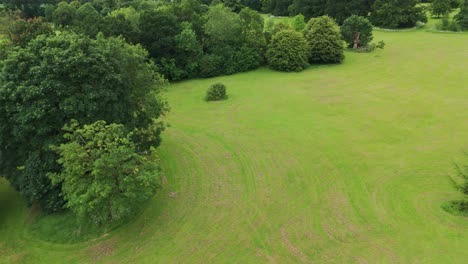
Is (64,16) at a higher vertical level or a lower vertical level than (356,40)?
higher

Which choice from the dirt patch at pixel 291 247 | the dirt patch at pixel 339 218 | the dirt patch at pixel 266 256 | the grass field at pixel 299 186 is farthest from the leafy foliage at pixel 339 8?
the dirt patch at pixel 266 256

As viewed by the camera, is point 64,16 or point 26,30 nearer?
point 26,30

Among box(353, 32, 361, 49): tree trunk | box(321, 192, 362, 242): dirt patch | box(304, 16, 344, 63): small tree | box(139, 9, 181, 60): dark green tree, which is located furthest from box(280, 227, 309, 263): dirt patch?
box(353, 32, 361, 49): tree trunk

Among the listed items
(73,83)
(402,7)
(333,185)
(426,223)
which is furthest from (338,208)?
(402,7)

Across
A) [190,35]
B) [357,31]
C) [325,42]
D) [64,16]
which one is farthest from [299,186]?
[64,16]

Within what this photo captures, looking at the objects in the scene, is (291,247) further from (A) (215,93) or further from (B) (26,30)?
(B) (26,30)

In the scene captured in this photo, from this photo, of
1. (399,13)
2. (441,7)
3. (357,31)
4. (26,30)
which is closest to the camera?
(26,30)
